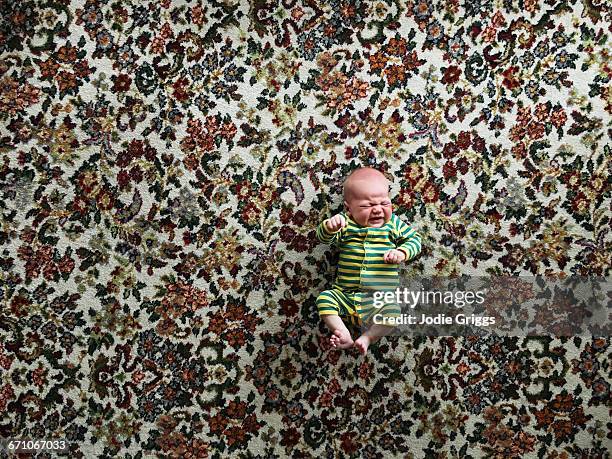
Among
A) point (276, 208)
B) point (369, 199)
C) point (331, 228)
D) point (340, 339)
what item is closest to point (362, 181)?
A: point (369, 199)

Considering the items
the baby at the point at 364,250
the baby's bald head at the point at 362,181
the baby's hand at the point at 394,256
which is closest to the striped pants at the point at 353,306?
the baby at the point at 364,250

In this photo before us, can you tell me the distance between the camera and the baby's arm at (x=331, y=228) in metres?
1.88

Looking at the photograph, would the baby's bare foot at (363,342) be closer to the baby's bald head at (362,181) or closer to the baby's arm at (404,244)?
the baby's arm at (404,244)

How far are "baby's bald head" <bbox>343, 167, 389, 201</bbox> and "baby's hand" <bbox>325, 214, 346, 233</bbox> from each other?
0.28ft

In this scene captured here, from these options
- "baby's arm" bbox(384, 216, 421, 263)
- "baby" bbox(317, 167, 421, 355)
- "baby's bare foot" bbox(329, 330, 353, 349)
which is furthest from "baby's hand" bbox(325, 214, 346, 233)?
"baby's bare foot" bbox(329, 330, 353, 349)

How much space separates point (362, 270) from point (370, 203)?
0.21 meters

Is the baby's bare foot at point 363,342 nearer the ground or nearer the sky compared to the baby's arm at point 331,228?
nearer the ground

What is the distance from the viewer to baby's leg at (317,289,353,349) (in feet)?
5.99

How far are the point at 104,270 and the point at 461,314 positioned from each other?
1.20 metres

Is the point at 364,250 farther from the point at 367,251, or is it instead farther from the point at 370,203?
the point at 370,203

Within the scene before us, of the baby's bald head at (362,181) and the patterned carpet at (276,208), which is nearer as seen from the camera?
the baby's bald head at (362,181)

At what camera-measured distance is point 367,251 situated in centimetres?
190

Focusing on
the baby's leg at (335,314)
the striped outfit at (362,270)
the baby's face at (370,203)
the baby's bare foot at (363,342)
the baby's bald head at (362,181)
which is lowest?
the baby's bare foot at (363,342)

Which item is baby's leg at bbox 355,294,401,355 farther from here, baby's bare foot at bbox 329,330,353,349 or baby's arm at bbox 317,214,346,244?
baby's arm at bbox 317,214,346,244
